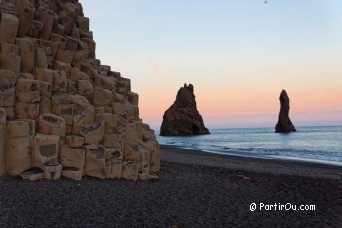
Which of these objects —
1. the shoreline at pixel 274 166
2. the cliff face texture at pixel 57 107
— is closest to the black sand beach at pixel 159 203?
the cliff face texture at pixel 57 107

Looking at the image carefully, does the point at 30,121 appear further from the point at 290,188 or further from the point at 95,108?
the point at 290,188

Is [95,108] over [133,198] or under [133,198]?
over

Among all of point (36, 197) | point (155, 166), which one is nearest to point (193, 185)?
point (155, 166)

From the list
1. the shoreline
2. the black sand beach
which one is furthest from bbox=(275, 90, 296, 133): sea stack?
the black sand beach

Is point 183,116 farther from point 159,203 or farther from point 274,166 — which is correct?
point 159,203

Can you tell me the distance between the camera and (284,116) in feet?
479

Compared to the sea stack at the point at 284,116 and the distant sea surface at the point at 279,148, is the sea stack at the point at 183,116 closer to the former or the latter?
the sea stack at the point at 284,116

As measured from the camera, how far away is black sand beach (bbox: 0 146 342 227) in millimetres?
9727

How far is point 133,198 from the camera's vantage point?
1245cm

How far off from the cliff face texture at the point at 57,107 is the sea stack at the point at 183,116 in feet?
400

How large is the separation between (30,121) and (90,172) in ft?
10.9

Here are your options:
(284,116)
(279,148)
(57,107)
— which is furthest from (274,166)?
(284,116)

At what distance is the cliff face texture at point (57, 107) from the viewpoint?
14.1 metres

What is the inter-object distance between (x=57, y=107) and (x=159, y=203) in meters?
6.56
